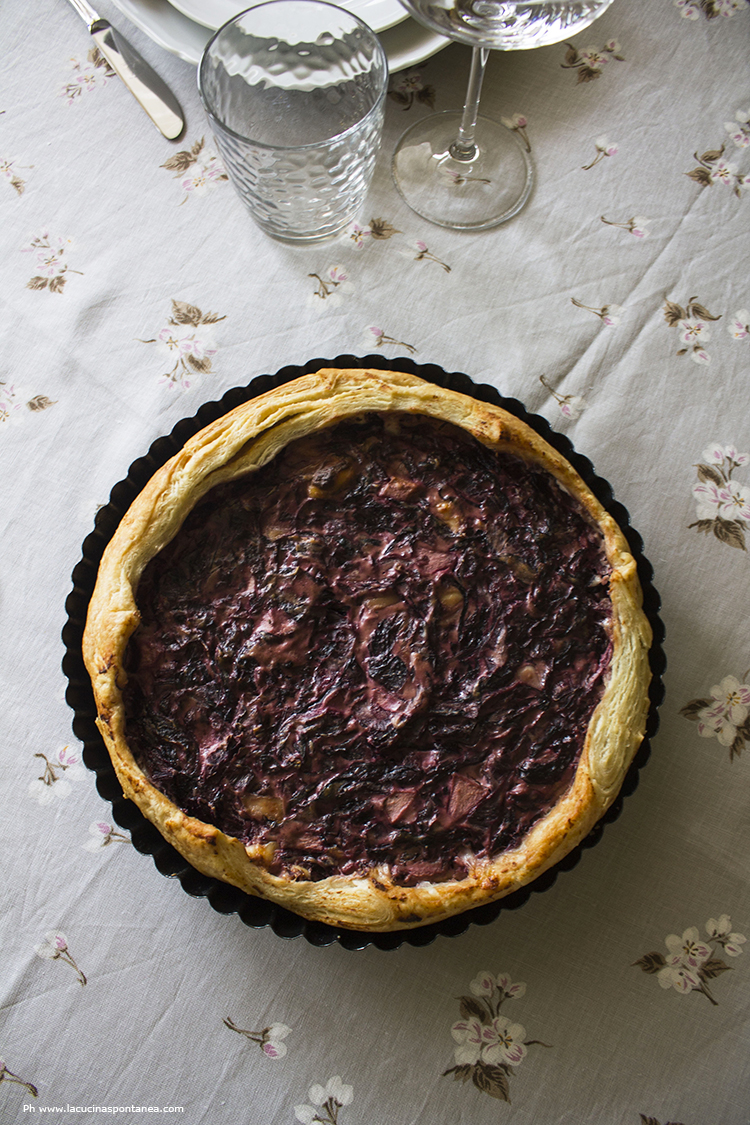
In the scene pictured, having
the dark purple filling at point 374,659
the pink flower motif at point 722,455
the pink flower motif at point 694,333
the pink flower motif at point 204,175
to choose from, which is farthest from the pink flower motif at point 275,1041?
the pink flower motif at point 204,175

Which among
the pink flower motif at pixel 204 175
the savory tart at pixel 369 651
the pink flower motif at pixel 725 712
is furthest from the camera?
the pink flower motif at pixel 204 175

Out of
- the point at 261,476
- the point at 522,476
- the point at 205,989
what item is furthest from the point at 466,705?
the point at 205,989

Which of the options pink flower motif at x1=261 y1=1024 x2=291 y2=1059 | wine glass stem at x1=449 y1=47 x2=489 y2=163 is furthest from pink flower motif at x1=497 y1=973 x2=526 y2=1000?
wine glass stem at x1=449 y1=47 x2=489 y2=163

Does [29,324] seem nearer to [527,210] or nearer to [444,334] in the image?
[444,334]

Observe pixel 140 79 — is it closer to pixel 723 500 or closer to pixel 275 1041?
pixel 723 500

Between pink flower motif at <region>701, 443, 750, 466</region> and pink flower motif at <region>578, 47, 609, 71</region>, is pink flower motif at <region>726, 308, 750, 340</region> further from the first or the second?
pink flower motif at <region>578, 47, 609, 71</region>

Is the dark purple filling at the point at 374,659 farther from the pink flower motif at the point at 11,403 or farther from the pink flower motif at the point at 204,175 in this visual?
the pink flower motif at the point at 204,175
